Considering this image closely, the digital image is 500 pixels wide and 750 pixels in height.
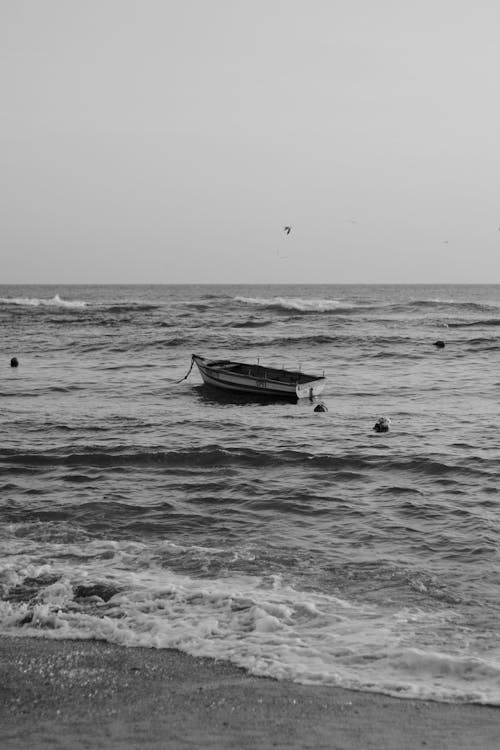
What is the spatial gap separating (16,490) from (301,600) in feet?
24.5

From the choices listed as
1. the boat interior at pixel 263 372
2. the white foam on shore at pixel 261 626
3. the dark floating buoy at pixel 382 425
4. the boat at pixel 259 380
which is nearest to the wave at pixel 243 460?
the dark floating buoy at pixel 382 425

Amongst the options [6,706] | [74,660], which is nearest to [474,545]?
[74,660]

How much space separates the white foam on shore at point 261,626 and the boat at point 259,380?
53.3 ft

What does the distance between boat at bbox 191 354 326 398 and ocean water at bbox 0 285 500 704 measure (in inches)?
23.1

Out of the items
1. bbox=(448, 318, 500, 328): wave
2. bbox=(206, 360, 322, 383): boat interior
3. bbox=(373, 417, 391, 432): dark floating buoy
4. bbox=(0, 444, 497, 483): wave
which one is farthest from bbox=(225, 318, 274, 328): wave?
bbox=(0, 444, 497, 483): wave

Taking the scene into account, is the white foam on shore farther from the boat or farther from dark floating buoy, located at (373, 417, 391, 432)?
the boat

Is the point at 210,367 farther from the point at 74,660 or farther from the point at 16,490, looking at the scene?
the point at 74,660

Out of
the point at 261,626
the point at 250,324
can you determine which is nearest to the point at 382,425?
the point at 261,626

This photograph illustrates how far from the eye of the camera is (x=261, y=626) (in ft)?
29.1

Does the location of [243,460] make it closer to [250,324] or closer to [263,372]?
[263,372]

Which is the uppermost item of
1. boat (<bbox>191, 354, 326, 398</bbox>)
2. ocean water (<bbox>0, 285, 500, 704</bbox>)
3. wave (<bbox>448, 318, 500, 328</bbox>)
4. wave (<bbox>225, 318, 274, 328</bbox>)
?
wave (<bbox>448, 318, 500, 328</bbox>)

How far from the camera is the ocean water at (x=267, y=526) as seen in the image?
8.52 metres

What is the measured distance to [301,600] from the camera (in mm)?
9633

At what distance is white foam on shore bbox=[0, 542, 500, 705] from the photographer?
7664 millimetres
